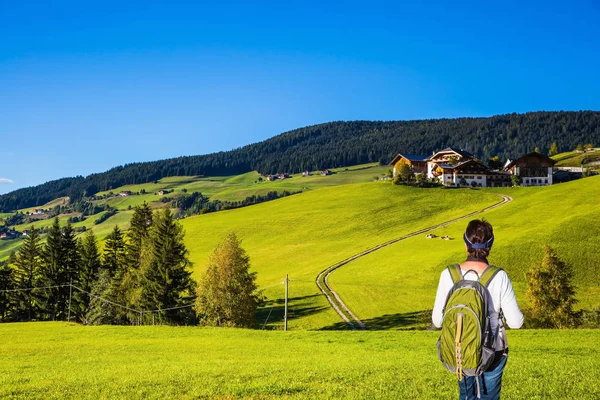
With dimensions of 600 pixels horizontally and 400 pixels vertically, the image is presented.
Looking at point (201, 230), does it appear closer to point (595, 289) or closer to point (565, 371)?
point (595, 289)

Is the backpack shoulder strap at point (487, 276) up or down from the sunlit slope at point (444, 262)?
up

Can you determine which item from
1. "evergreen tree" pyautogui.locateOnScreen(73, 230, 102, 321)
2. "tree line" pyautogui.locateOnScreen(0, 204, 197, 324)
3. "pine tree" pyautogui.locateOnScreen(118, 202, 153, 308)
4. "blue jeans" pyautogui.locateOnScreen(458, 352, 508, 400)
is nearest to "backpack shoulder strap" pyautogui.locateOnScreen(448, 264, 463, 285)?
"blue jeans" pyautogui.locateOnScreen(458, 352, 508, 400)

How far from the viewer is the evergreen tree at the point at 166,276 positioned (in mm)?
61656

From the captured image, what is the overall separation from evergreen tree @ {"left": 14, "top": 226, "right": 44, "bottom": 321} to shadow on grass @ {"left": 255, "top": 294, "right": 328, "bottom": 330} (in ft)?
108

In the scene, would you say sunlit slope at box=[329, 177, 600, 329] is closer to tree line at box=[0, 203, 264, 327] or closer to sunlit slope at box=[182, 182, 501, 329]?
sunlit slope at box=[182, 182, 501, 329]

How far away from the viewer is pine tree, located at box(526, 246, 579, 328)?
4753 cm

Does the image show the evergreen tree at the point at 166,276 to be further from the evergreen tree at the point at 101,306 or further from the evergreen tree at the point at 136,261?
the evergreen tree at the point at 101,306

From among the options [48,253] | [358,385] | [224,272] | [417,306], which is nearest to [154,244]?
[224,272]

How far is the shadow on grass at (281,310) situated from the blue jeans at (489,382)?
51.9m

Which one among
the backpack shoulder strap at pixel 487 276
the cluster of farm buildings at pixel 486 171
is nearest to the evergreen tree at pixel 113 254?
the backpack shoulder strap at pixel 487 276

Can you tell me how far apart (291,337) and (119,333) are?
13754 millimetres

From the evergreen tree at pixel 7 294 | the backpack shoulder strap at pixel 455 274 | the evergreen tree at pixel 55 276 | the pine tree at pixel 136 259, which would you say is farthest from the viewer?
the evergreen tree at pixel 7 294

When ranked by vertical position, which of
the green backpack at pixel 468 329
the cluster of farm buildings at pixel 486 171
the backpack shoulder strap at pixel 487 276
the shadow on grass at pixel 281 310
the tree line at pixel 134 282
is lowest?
the shadow on grass at pixel 281 310

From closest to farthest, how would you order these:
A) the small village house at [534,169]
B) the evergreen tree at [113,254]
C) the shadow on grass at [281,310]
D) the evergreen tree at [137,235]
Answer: the shadow on grass at [281,310] → the evergreen tree at [137,235] → the evergreen tree at [113,254] → the small village house at [534,169]
